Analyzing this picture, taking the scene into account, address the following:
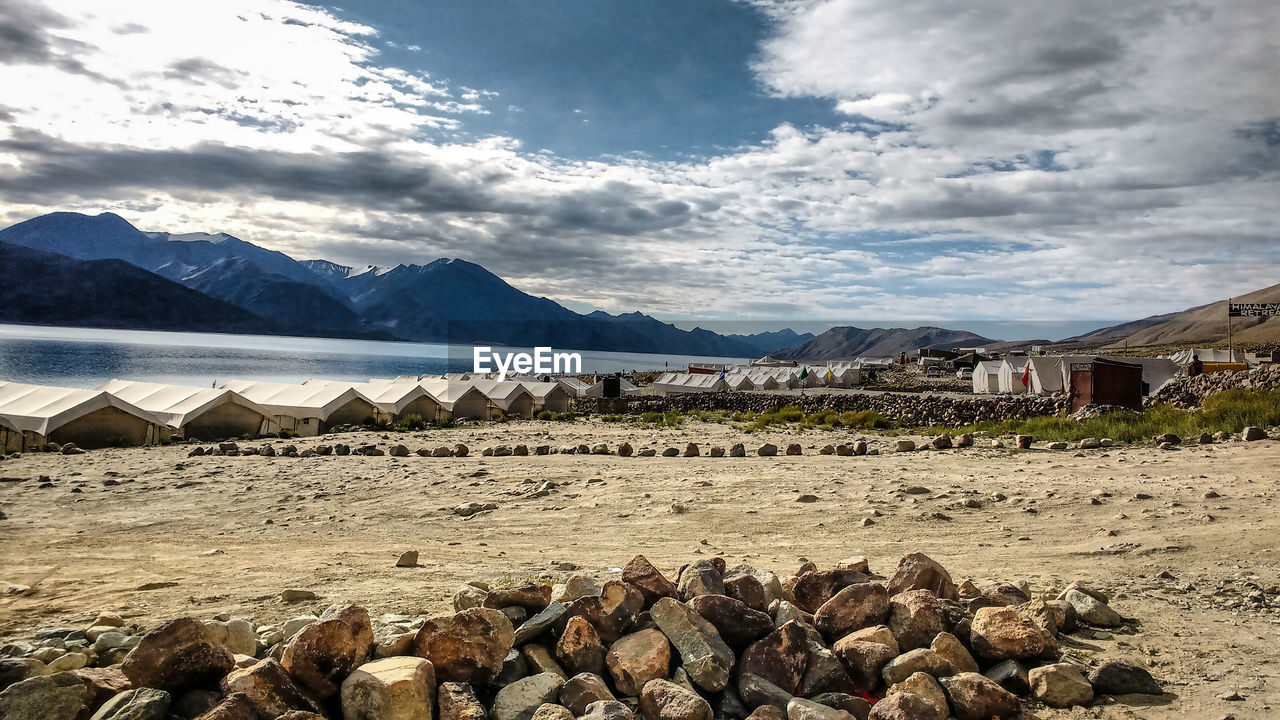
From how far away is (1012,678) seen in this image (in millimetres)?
3545

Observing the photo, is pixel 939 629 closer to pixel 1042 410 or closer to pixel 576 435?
pixel 576 435

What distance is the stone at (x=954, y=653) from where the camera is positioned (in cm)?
359

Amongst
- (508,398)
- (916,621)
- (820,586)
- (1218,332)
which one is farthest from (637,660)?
(1218,332)

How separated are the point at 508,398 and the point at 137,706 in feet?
87.6

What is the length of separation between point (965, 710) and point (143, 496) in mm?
10861

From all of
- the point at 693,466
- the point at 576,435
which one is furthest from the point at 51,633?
the point at 576,435

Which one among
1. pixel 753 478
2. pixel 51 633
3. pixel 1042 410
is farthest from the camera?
pixel 1042 410

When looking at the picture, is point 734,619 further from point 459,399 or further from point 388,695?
point 459,399

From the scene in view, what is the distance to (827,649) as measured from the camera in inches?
146

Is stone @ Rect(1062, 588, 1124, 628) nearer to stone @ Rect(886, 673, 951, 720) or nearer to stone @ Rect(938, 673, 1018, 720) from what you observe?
stone @ Rect(938, 673, 1018, 720)

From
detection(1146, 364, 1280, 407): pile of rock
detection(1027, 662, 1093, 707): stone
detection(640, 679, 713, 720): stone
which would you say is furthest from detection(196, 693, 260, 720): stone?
detection(1146, 364, 1280, 407): pile of rock

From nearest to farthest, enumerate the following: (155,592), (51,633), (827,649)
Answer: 1. (827,649)
2. (51,633)
3. (155,592)

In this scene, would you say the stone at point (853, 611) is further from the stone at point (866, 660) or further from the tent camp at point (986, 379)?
the tent camp at point (986, 379)

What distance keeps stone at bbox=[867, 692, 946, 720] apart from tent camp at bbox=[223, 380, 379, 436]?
71.0ft
